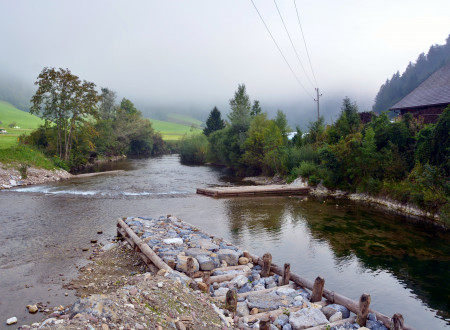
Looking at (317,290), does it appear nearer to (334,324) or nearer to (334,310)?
(334,310)

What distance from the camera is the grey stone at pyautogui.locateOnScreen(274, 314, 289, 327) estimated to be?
7.42 metres

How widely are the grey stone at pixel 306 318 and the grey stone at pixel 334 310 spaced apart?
0.40m

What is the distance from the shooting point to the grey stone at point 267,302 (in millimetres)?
8140

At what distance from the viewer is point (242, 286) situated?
9.44 meters

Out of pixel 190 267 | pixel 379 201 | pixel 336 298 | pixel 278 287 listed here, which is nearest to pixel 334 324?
pixel 336 298

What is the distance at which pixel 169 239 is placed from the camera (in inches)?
506

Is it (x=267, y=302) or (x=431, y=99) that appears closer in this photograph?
(x=267, y=302)

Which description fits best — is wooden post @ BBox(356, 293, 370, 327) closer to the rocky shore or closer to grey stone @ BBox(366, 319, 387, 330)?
grey stone @ BBox(366, 319, 387, 330)

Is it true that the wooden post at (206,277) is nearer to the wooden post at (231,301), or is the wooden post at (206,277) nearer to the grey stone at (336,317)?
the wooden post at (231,301)

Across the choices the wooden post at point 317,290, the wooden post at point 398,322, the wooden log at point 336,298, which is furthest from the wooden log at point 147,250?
the wooden post at point 398,322

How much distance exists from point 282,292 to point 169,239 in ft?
17.6

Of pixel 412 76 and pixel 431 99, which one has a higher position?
pixel 412 76

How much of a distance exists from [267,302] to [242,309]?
69 cm

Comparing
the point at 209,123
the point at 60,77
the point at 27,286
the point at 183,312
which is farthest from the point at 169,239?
the point at 209,123
